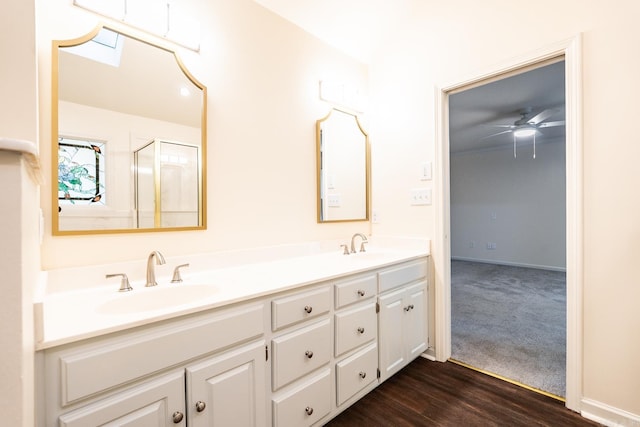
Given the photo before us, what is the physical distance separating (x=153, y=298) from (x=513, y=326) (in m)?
3.00

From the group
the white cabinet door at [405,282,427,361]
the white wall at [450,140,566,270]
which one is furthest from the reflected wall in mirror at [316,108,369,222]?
the white wall at [450,140,566,270]

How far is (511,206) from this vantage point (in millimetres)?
5496

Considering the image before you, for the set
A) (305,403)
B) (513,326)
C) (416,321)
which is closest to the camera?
(305,403)

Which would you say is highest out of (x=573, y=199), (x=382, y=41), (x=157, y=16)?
(x=382, y=41)

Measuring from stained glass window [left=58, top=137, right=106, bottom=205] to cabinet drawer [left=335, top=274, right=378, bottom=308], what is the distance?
1205 mm

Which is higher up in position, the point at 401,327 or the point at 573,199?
the point at 573,199

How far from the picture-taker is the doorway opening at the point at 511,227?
219 centimetres

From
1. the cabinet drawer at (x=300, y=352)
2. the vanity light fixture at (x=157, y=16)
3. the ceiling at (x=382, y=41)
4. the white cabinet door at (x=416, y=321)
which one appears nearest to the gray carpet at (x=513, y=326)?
the white cabinet door at (x=416, y=321)

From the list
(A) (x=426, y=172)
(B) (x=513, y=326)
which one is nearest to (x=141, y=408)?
(A) (x=426, y=172)

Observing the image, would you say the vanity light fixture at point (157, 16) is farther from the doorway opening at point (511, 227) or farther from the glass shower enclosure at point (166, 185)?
the doorway opening at point (511, 227)

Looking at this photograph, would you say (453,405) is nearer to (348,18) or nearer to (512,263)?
(348,18)

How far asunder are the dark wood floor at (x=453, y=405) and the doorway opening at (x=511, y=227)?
0.51 feet

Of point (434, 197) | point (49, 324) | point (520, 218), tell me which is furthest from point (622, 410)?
point (520, 218)

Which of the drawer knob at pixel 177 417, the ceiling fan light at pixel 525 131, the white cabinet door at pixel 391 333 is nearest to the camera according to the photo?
the drawer knob at pixel 177 417
